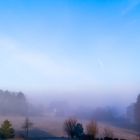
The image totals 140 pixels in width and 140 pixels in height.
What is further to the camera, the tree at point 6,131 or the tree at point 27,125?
the tree at point 27,125

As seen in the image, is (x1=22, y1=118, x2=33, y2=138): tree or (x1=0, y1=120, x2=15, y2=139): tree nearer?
(x1=0, y1=120, x2=15, y2=139): tree

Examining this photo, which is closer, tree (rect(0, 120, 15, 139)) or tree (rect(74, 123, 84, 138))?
tree (rect(0, 120, 15, 139))

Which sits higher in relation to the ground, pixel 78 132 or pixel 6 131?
pixel 6 131

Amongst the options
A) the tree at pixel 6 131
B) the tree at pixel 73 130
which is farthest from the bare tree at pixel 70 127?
the tree at pixel 6 131

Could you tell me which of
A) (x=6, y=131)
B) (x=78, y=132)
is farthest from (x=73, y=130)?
(x=6, y=131)

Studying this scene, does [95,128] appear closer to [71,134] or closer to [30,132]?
[71,134]

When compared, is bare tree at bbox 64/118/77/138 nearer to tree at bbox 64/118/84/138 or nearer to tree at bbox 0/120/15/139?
tree at bbox 64/118/84/138

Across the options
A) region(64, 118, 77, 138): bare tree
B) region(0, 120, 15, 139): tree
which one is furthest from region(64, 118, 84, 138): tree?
region(0, 120, 15, 139): tree

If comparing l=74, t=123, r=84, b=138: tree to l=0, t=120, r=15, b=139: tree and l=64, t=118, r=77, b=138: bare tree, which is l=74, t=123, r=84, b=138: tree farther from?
l=0, t=120, r=15, b=139: tree

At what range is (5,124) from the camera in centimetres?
9838

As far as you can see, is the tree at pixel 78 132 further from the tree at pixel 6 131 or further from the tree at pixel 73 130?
the tree at pixel 6 131

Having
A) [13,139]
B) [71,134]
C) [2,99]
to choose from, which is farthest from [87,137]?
[2,99]

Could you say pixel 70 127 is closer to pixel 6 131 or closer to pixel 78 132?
pixel 78 132

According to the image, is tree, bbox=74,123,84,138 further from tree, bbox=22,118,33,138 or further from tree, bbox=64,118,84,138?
tree, bbox=22,118,33,138
